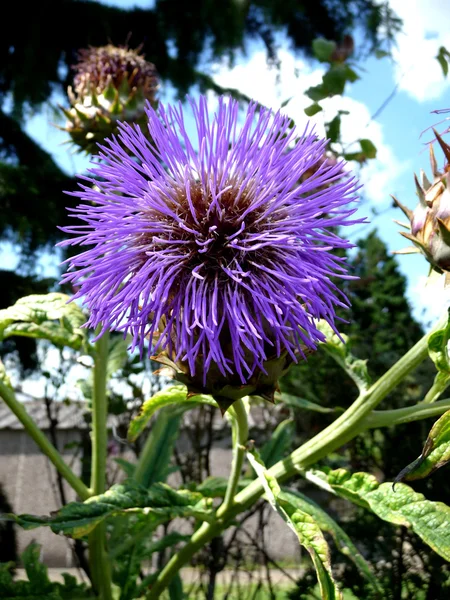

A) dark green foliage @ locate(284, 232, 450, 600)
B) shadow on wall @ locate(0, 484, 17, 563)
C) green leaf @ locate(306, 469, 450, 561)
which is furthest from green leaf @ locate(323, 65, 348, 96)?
shadow on wall @ locate(0, 484, 17, 563)

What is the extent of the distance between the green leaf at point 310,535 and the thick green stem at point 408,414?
0.21 m

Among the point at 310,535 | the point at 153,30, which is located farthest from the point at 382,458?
the point at 153,30

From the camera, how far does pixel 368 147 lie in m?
1.57

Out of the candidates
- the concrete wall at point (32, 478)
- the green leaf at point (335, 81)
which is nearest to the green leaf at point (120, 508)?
the green leaf at point (335, 81)

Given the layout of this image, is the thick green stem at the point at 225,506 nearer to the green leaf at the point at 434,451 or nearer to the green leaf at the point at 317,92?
the green leaf at the point at 434,451

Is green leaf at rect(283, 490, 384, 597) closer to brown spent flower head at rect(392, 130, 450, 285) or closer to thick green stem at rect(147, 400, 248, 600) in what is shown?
thick green stem at rect(147, 400, 248, 600)

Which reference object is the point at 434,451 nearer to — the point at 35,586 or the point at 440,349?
the point at 440,349

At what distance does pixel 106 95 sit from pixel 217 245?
2.93 feet

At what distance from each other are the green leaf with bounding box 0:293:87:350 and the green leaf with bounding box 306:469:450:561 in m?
0.53

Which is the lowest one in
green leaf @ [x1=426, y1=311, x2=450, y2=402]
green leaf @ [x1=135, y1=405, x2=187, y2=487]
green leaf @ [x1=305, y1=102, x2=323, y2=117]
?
green leaf @ [x1=135, y1=405, x2=187, y2=487]

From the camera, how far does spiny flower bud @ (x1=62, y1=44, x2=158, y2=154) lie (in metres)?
1.55

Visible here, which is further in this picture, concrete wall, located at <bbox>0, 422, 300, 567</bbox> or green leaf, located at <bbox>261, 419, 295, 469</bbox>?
concrete wall, located at <bbox>0, 422, 300, 567</bbox>

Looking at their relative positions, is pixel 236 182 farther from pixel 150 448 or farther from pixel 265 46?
pixel 265 46

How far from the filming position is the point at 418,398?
6.75ft
